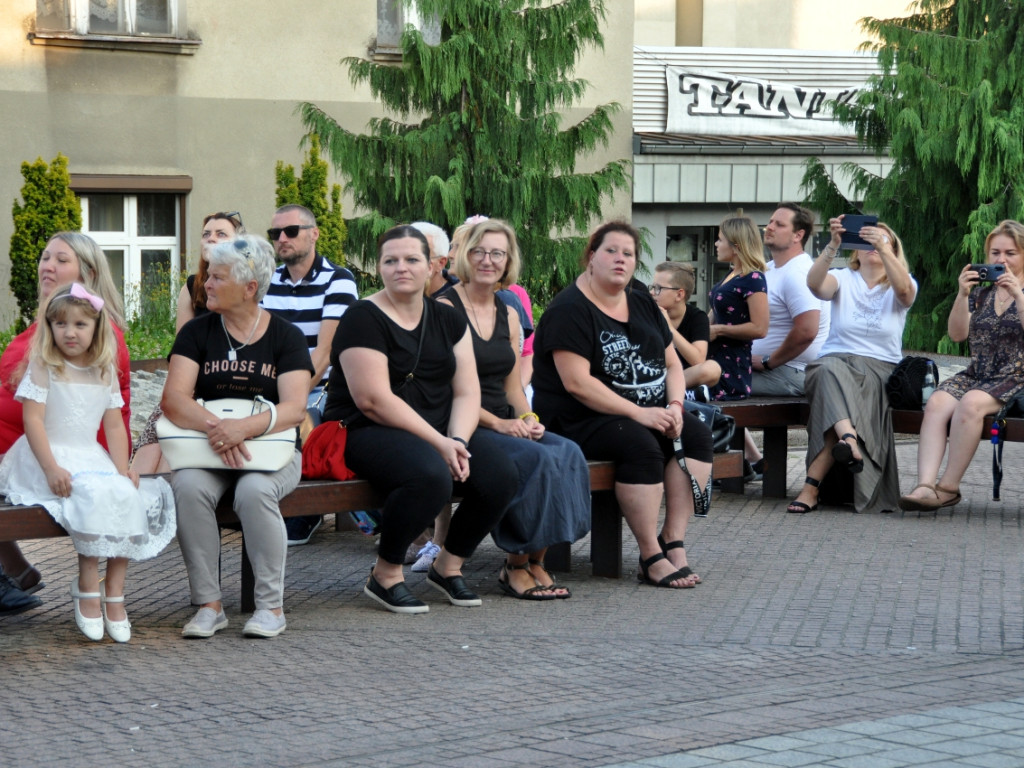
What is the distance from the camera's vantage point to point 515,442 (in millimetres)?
7020

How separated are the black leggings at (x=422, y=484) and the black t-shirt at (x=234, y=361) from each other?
48 centimetres

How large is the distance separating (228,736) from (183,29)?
1700 cm

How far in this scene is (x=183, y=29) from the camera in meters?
20.4

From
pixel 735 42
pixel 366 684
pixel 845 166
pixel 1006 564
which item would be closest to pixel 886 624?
pixel 1006 564

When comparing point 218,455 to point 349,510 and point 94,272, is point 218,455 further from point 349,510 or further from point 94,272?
point 94,272

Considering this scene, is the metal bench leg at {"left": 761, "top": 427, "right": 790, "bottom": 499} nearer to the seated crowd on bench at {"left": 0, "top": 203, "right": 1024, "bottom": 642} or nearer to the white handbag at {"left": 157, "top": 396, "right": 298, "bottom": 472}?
the seated crowd on bench at {"left": 0, "top": 203, "right": 1024, "bottom": 642}

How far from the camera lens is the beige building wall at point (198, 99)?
1959 cm

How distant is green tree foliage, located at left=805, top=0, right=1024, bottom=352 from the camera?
22.0m

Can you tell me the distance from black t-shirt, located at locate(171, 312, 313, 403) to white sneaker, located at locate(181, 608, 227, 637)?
89 cm

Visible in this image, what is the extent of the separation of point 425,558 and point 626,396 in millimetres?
1280

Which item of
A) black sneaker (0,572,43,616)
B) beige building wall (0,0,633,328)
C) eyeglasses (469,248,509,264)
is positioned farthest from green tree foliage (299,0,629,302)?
black sneaker (0,572,43,616)

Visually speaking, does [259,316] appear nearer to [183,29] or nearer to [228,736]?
[228,736]

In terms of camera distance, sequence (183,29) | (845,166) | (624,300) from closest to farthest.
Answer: (624,300), (183,29), (845,166)

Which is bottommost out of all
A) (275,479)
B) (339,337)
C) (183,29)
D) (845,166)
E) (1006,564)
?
(1006,564)
